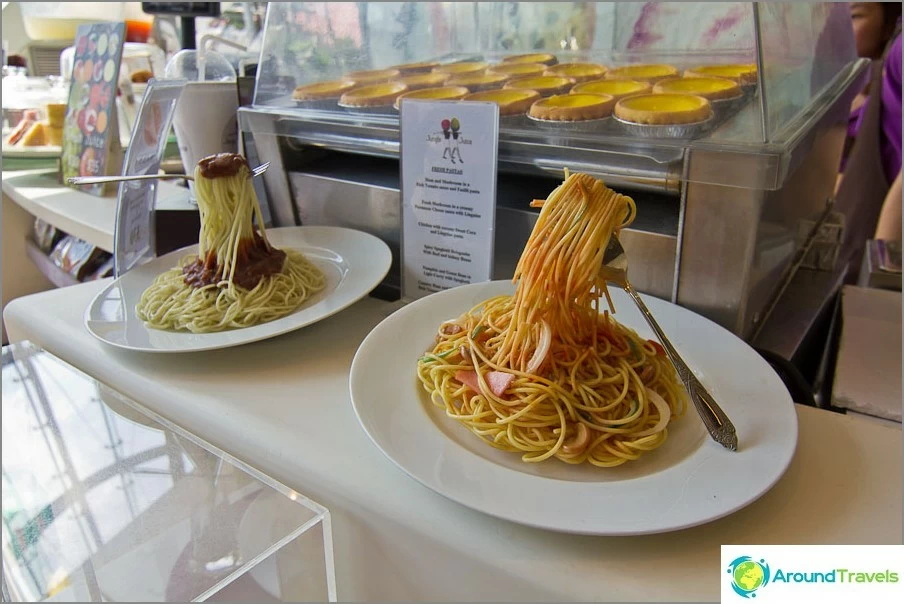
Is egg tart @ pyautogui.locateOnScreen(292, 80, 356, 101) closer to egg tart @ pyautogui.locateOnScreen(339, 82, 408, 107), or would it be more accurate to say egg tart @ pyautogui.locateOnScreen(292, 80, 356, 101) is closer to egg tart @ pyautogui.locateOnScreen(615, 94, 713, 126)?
egg tart @ pyautogui.locateOnScreen(339, 82, 408, 107)

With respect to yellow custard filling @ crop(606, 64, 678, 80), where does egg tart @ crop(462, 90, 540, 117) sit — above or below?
below

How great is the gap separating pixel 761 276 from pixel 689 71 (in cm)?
41

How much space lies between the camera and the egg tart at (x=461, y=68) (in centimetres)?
123

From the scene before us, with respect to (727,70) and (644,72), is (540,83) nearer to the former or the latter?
(644,72)

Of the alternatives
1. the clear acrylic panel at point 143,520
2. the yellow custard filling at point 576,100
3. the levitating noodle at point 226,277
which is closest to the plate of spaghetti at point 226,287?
the levitating noodle at point 226,277

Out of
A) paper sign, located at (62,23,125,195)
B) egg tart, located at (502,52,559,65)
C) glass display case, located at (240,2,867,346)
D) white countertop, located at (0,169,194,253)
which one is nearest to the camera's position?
glass display case, located at (240,2,867,346)

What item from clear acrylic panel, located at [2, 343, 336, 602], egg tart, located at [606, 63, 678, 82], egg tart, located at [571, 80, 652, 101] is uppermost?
egg tart, located at [606, 63, 678, 82]

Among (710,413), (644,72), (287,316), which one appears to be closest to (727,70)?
(644,72)

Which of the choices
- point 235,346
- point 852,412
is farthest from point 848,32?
point 235,346

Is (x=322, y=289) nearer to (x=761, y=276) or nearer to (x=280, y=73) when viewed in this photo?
(x=280, y=73)

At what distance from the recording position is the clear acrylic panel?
1.94ft

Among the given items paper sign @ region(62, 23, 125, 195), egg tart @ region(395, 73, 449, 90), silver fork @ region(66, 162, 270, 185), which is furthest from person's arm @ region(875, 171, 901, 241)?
paper sign @ region(62, 23, 125, 195)

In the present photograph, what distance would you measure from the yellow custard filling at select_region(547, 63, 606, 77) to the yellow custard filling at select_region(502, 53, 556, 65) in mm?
84

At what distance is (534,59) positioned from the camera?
1316mm
